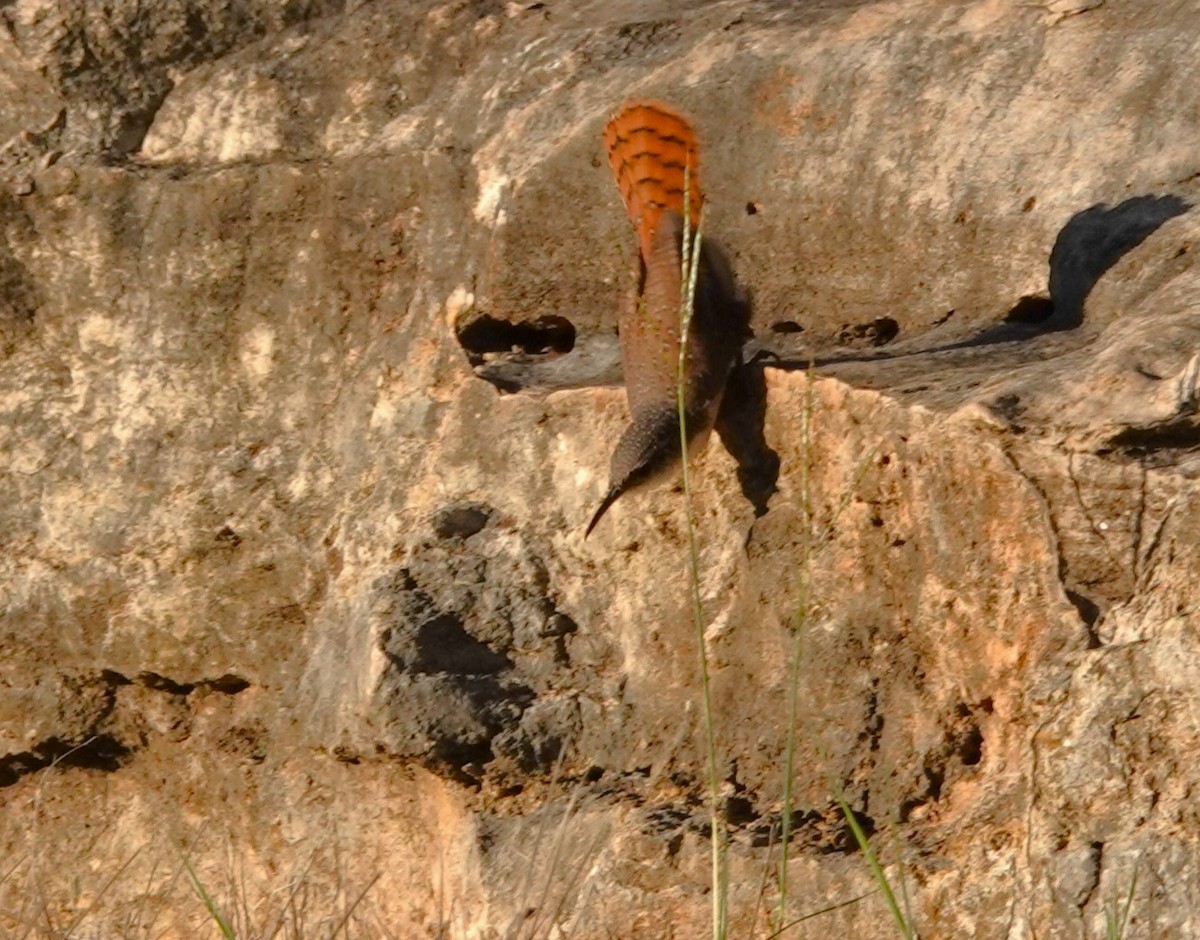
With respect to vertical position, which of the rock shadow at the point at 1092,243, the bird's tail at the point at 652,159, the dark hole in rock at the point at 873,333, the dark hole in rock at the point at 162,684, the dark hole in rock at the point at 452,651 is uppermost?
the bird's tail at the point at 652,159

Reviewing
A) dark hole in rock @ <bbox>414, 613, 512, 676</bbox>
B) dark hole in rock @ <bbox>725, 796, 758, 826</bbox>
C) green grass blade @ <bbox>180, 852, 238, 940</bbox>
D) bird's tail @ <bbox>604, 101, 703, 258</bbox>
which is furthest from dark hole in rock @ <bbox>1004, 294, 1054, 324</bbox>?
green grass blade @ <bbox>180, 852, 238, 940</bbox>

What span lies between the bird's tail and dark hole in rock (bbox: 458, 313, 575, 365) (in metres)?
0.47

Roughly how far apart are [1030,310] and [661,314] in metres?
0.89

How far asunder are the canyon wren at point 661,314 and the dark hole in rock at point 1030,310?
66cm

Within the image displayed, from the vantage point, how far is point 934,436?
3602mm

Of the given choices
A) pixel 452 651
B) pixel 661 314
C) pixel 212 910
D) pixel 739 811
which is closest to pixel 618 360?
pixel 661 314

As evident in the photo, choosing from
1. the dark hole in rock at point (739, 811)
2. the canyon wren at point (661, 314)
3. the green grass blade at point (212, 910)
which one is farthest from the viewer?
the canyon wren at point (661, 314)

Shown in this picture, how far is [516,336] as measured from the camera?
4949 millimetres

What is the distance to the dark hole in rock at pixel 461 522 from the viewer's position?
446 cm

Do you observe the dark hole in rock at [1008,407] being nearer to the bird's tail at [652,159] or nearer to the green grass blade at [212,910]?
the bird's tail at [652,159]

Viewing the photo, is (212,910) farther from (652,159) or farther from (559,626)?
(652,159)

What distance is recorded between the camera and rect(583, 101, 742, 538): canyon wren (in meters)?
4.12

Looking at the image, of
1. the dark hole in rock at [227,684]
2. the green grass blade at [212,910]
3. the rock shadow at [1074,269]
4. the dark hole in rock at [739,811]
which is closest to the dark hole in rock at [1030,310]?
the rock shadow at [1074,269]

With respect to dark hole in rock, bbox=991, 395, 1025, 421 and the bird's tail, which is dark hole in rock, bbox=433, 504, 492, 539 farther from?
dark hole in rock, bbox=991, 395, 1025, 421
